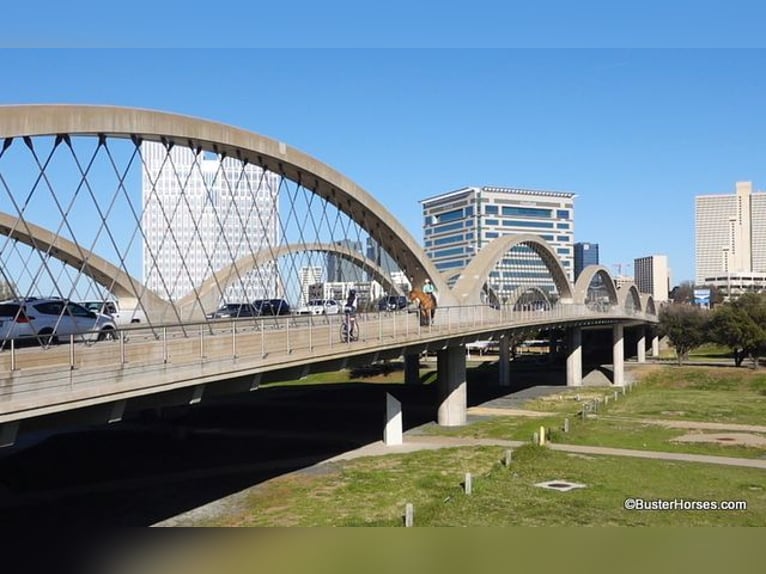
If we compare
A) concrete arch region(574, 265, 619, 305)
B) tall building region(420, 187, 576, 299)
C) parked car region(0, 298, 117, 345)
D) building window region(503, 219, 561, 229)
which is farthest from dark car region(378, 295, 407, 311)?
building window region(503, 219, 561, 229)

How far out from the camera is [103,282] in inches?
2499

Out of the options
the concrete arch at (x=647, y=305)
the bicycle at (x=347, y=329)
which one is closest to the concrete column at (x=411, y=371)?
the bicycle at (x=347, y=329)

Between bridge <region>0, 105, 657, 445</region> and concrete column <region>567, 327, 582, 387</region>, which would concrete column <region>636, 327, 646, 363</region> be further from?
bridge <region>0, 105, 657, 445</region>

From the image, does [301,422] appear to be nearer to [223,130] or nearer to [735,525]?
[223,130]

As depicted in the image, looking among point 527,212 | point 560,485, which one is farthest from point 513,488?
point 527,212

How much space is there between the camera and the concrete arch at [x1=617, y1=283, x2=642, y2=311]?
88925 mm

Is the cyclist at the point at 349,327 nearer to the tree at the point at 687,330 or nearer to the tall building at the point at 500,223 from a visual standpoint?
the tree at the point at 687,330

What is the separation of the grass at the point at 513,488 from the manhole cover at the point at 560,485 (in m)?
0.39

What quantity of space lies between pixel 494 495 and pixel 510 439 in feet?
43.8

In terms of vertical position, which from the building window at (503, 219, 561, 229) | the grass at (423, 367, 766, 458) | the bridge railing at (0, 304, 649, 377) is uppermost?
the building window at (503, 219, 561, 229)

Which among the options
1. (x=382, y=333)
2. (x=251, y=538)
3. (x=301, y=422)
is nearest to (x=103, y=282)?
(x=301, y=422)

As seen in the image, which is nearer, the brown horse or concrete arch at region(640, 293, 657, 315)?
the brown horse

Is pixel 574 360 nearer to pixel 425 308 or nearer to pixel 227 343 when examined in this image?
pixel 425 308

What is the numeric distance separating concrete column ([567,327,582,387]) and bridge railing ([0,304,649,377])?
1037 inches
